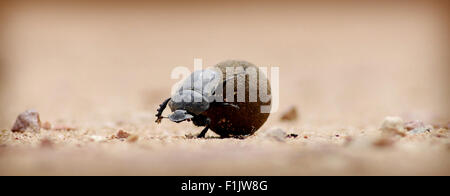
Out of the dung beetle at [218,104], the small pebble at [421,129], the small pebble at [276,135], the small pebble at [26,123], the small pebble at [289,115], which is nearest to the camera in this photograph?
the small pebble at [276,135]

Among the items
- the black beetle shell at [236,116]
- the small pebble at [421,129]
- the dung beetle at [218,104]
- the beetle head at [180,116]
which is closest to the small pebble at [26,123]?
the dung beetle at [218,104]

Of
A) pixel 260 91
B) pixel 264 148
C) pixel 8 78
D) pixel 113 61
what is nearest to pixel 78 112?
pixel 8 78

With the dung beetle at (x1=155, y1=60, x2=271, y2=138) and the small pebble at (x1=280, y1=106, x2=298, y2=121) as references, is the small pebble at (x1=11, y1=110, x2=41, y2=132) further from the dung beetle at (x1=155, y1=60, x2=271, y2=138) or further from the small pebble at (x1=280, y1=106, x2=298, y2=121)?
the small pebble at (x1=280, y1=106, x2=298, y2=121)

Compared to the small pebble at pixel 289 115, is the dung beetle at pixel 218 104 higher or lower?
higher

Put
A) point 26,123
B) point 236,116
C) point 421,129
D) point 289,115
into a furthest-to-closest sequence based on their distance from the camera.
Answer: point 289,115, point 26,123, point 421,129, point 236,116

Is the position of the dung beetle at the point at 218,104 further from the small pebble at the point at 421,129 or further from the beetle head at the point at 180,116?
the small pebble at the point at 421,129

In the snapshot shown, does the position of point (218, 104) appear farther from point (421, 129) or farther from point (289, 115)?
point (289, 115)

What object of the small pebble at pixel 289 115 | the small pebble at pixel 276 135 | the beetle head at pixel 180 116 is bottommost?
the small pebble at pixel 276 135

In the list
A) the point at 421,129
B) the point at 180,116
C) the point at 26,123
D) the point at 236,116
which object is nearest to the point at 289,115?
the point at 421,129

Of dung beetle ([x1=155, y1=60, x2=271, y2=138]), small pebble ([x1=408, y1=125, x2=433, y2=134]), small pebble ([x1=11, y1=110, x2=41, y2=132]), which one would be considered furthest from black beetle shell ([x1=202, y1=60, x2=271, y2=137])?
small pebble ([x1=11, y1=110, x2=41, y2=132])

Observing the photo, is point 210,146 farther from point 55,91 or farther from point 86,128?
point 55,91
